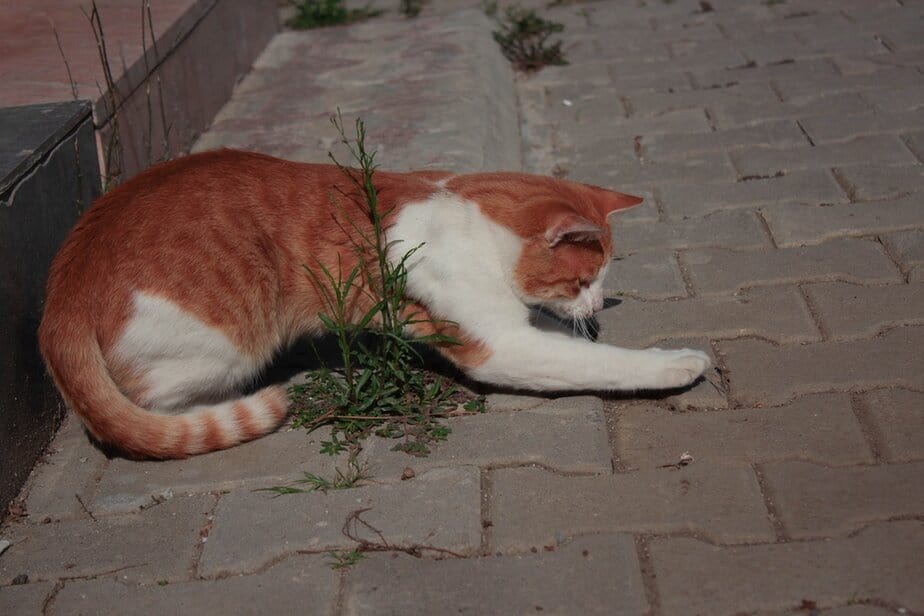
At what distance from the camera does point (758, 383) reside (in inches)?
121

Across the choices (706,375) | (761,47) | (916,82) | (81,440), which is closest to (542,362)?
(706,375)

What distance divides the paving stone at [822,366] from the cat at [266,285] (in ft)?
0.59

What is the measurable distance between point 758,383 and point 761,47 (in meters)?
3.48

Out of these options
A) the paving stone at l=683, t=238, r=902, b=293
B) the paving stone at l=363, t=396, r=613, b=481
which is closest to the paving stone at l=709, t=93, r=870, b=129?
the paving stone at l=683, t=238, r=902, b=293

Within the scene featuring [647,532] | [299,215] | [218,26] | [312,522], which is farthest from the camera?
[218,26]

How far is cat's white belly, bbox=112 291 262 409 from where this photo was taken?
2.89m

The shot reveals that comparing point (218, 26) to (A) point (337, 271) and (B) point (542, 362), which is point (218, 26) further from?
(B) point (542, 362)

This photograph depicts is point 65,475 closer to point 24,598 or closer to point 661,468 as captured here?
point 24,598

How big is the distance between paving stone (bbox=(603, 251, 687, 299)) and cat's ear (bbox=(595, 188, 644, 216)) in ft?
1.60

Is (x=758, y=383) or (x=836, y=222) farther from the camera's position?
(x=836, y=222)

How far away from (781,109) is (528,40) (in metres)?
1.99

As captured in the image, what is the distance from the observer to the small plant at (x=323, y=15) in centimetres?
688

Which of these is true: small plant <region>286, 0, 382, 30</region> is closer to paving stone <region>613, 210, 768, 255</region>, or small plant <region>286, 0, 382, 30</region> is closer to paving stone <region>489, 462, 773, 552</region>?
paving stone <region>613, 210, 768, 255</region>

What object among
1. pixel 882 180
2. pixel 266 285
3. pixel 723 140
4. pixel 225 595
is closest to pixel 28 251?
pixel 266 285
